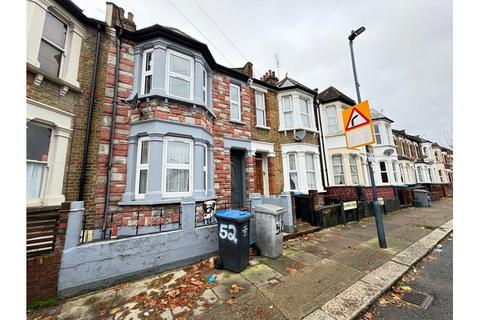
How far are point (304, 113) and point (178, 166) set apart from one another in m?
8.20

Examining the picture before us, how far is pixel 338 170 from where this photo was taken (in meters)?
12.0

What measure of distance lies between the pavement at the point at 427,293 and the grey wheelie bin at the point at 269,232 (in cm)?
222

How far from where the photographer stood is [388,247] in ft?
17.8

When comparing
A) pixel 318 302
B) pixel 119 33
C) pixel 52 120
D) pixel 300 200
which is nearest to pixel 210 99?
pixel 119 33

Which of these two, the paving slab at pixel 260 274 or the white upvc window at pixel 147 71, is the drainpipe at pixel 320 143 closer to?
the paving slab at pixel 260 274

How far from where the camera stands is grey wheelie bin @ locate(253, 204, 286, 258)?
4.82 meters

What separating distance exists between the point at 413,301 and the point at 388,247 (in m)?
2.73

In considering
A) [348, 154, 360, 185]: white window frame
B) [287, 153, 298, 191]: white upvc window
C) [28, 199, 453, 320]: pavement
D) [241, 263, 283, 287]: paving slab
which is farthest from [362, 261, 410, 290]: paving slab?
[348, 154, 360, 185]: white window frame

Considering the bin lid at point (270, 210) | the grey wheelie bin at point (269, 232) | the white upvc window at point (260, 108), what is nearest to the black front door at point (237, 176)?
the white upvc window at point (260, 108)

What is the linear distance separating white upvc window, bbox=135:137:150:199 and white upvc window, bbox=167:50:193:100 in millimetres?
2050

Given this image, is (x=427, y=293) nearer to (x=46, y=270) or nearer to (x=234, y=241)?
(x=234, y=241)

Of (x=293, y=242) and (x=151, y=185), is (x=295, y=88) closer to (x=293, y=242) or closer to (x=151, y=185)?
(x=293, y=242)

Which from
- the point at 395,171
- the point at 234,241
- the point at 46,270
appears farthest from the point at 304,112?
the point at 395,171

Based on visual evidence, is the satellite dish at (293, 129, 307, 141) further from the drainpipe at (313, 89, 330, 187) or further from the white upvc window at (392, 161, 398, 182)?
the white upvc window at (392, 161, 398, 182)
